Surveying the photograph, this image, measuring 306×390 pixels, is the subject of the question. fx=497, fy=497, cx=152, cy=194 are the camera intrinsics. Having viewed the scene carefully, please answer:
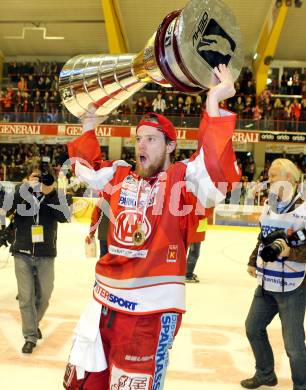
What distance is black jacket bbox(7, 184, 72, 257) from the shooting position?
430 cm

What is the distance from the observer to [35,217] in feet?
14.5

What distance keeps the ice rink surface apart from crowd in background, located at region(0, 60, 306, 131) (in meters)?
11.3

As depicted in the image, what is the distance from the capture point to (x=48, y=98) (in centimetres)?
2109

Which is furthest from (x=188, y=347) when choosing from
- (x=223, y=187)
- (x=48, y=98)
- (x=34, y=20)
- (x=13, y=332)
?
(x=34, y=20)

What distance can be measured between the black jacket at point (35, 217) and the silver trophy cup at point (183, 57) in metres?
2.56

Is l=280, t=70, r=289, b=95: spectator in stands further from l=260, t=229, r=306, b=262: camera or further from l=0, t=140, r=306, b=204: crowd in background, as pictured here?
l=260, t=229, r=306, b=262: camera

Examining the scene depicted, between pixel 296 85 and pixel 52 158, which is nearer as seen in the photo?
pixel 52 158

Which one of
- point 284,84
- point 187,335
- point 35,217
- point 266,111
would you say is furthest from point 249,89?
point 35,217

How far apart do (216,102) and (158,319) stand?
35.1 inches

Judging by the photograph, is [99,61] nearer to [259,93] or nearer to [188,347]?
[188,347]

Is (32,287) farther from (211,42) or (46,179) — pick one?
(211,42)

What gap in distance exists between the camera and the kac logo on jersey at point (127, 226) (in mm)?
2027

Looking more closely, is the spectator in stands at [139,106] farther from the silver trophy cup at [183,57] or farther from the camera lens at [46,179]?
the silver trophy cup at [183,57]

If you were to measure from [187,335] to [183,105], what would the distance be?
52.4ft
